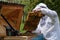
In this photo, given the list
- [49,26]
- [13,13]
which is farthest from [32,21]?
[13,13]

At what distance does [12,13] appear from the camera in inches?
103

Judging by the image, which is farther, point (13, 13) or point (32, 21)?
point (32, 21)

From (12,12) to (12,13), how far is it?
0.5 inches

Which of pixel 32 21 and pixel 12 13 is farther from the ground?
pixel 12 13

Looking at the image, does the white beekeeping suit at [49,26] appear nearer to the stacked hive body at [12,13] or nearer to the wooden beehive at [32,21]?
the wooden beehive at [32,21]

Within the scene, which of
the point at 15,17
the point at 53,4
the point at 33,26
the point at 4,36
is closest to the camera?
the point at 4,36

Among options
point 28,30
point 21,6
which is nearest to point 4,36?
point 21,6

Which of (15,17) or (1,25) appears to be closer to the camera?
(1,25)

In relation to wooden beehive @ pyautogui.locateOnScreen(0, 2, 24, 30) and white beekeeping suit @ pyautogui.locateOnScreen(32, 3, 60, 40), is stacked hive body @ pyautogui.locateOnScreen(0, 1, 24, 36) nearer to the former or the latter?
wooden beehive @ pyautogui.locateOnScreen(0, 2, 24, 30)

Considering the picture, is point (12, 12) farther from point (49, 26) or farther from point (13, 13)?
point (49, 26)

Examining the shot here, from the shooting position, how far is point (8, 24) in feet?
8.32

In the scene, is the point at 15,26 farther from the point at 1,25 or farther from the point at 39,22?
the point at 39,22

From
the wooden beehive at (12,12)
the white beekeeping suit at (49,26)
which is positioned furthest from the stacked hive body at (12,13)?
the white beekeeping suit at (49,26)

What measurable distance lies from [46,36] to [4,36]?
2.43ft
